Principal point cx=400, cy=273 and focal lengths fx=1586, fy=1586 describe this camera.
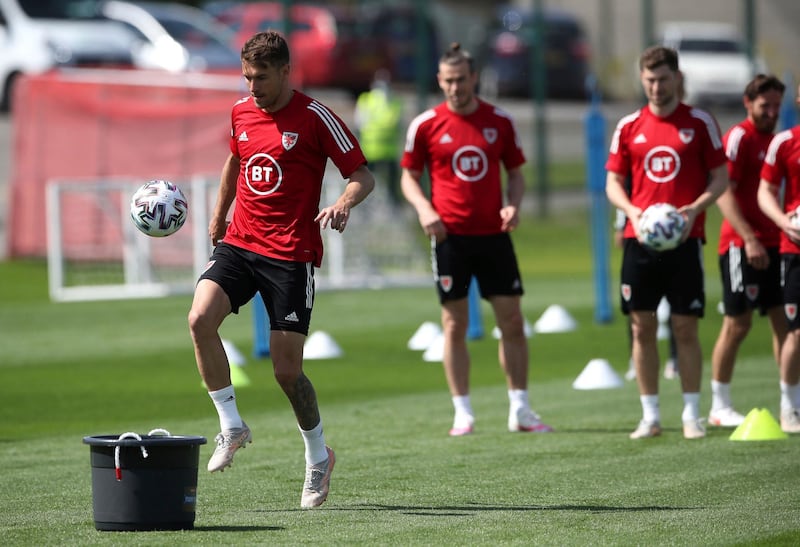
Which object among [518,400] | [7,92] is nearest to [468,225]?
[518,400]

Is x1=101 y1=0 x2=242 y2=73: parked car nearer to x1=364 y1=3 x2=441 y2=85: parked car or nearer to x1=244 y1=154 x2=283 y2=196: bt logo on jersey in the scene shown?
x1=364 y1=3 x2=441 y2=85: parked car

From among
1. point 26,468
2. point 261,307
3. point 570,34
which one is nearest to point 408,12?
point 570,34

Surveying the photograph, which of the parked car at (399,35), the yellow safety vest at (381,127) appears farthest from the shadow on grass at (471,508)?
the parked car at (399,35)

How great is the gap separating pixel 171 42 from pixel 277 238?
22.3m

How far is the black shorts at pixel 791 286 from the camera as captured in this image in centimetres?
966

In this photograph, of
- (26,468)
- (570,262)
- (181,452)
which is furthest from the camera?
(570,262)

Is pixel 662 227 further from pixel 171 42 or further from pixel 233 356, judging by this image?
pixel 171 42

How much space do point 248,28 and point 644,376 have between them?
81.9ft

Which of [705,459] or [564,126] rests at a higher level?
[564,126]

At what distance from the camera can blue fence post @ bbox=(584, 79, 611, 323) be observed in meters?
16.5

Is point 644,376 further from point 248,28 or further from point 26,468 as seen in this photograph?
point 248,28

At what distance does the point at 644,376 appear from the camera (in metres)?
9.69

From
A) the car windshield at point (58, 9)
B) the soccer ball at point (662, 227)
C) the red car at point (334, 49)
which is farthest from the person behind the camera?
the red car at point (334, 49)

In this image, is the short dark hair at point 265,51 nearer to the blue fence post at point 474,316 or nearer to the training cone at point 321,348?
the training cone at point 321,348
